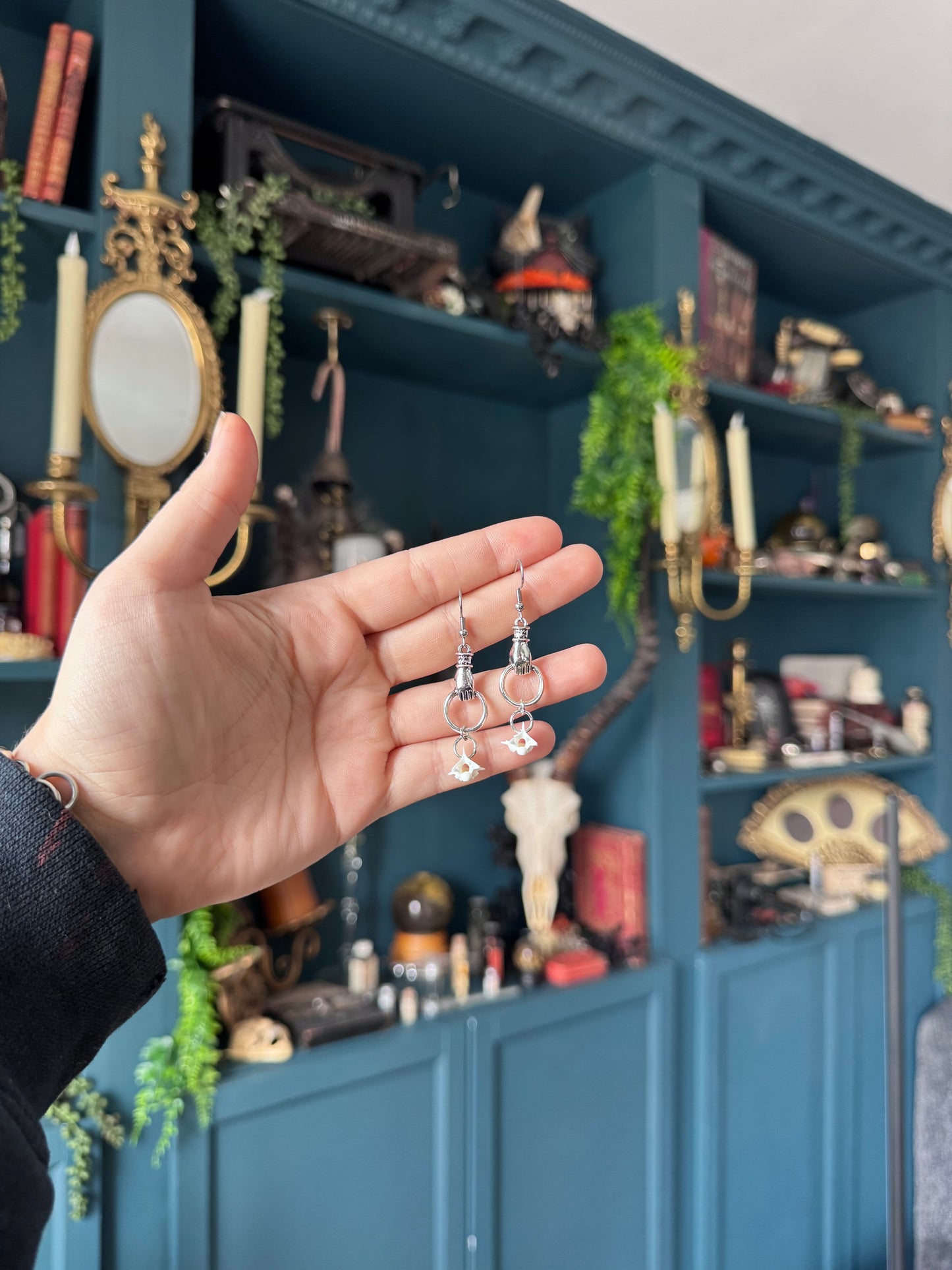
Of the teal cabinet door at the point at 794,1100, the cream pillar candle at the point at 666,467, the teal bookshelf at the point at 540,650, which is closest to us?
the teal bookshelf at the point at 540,650

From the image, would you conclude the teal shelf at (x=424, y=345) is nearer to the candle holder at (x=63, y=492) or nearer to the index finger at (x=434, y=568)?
the candle holder at (x=63, y=492)

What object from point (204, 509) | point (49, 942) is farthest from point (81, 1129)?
point (204, 509)

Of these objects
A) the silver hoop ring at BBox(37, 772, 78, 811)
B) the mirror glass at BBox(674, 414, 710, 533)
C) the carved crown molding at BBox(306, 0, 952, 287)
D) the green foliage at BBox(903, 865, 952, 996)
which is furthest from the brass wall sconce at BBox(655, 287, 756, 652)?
the silver hoop ring at BBox(37, 772, 78, 811)

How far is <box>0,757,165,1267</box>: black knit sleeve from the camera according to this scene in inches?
22.9

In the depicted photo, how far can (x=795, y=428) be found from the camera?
7.25 ft

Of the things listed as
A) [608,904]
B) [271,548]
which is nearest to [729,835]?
[608,904]

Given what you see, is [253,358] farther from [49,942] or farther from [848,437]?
[848,437]

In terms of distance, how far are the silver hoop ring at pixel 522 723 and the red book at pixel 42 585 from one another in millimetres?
773

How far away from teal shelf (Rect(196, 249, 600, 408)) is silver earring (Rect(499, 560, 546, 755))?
0.81 m

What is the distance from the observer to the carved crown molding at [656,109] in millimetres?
1456

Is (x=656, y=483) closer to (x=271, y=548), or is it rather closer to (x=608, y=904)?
(x=271, y=548)

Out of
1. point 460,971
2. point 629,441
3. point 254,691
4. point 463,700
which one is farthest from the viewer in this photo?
point 629,441

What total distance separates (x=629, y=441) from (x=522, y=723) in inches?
39.1

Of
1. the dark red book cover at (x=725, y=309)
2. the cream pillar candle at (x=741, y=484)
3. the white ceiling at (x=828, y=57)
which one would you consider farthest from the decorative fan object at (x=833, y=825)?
the white ceiling at (x=828, y=57)
